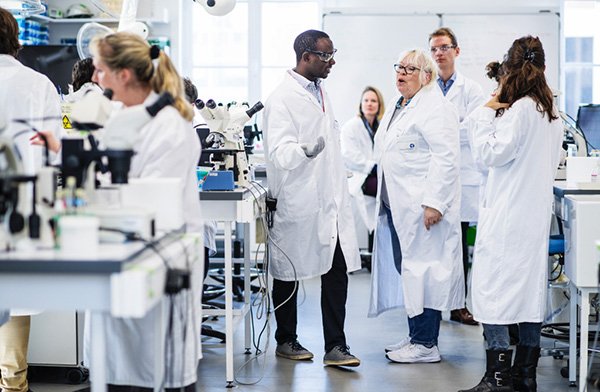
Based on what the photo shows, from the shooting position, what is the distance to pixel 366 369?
3.88 m

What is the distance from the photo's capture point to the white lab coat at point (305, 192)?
12.6ft

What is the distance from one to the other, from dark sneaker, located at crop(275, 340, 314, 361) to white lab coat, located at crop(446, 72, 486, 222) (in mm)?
1276

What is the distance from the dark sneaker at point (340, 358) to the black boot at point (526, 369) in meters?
0.74

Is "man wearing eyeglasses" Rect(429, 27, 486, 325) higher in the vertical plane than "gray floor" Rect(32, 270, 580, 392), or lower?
higher

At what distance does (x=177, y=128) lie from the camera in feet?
7.62

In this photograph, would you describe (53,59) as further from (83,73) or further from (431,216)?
(431,216)

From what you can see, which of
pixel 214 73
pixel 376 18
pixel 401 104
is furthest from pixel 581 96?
pixel 401 104

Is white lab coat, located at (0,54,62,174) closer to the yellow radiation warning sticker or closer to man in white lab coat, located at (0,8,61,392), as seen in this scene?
man in white lab coat, located at (0,8,61,392)

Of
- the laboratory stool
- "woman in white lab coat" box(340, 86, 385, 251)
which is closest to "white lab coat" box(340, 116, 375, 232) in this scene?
"woman in white lab coat" box(340, 86, 385, 251)

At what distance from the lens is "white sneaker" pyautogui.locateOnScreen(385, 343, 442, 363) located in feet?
13.1

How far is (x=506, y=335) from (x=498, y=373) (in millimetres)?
160

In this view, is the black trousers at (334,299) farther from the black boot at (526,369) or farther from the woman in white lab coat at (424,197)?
the black boot at (526,369)

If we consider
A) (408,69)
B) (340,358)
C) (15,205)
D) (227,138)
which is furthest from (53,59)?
(15,205)

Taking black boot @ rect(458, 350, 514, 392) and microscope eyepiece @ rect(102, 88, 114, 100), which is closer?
microscope eyepiece @ rect(102, 88, 114, 100)
